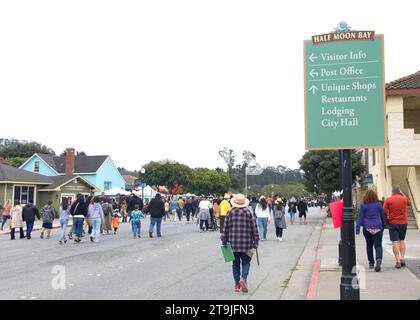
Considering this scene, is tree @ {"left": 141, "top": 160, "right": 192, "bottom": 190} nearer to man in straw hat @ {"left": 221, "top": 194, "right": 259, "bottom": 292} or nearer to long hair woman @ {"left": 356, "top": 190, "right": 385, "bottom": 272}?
long hair woman @ {"left": 356, "top": 190, "right": 385, "bottom": 272}

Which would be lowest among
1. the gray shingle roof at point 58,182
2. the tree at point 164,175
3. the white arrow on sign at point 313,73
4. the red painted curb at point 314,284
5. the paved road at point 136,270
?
the paved road at point 136,270

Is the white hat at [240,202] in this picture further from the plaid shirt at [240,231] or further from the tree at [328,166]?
the tree at [328,166]

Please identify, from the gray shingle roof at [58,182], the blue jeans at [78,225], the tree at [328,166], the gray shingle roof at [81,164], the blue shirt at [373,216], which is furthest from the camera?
the gray shingle roof at [81,164]

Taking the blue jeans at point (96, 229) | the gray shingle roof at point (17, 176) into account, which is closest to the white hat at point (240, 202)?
the blue jeans at point (96, 229)

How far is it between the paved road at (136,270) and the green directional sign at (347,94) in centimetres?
309

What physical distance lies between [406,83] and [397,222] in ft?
47.4

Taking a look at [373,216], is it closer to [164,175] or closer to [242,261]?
[242,261]

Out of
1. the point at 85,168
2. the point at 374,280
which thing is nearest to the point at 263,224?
the point at 374,280

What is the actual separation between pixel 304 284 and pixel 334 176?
27.1 metres

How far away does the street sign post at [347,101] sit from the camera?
24.2 ft

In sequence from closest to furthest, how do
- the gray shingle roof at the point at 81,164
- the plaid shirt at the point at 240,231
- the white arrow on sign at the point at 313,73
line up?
the white arrow on sign at the point at 313,73
the plaid shirt at the point at 240,231
the gray shingle roof at the point at 81,164

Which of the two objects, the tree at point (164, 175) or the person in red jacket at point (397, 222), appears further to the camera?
the tree at point (164, 175)

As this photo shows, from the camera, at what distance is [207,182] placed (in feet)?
300

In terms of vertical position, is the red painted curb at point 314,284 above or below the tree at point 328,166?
below
